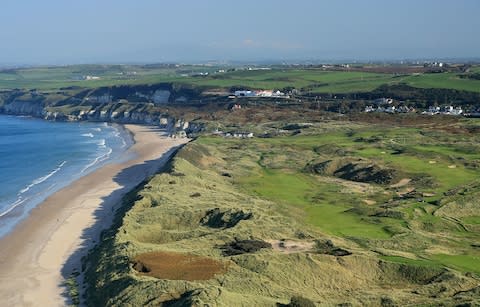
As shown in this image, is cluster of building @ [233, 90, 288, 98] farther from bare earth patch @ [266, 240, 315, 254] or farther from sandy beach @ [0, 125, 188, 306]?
bare earth patch @ [266, 240, 315, 254]

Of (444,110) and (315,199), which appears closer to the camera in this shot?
(315,199)

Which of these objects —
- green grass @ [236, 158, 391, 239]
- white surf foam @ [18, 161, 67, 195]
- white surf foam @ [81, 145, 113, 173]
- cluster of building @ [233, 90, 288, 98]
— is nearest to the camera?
green grass @ [236, 158, 391, 239]

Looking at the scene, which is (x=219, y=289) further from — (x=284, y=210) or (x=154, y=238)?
(x=284, y=210)

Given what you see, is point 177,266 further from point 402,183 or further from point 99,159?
point 99,159

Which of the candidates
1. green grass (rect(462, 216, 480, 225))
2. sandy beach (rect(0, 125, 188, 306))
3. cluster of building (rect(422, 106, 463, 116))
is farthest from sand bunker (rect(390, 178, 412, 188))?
cluster of building (rect(422, 106, 463, 116))

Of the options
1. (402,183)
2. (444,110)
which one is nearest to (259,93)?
(444,110)
